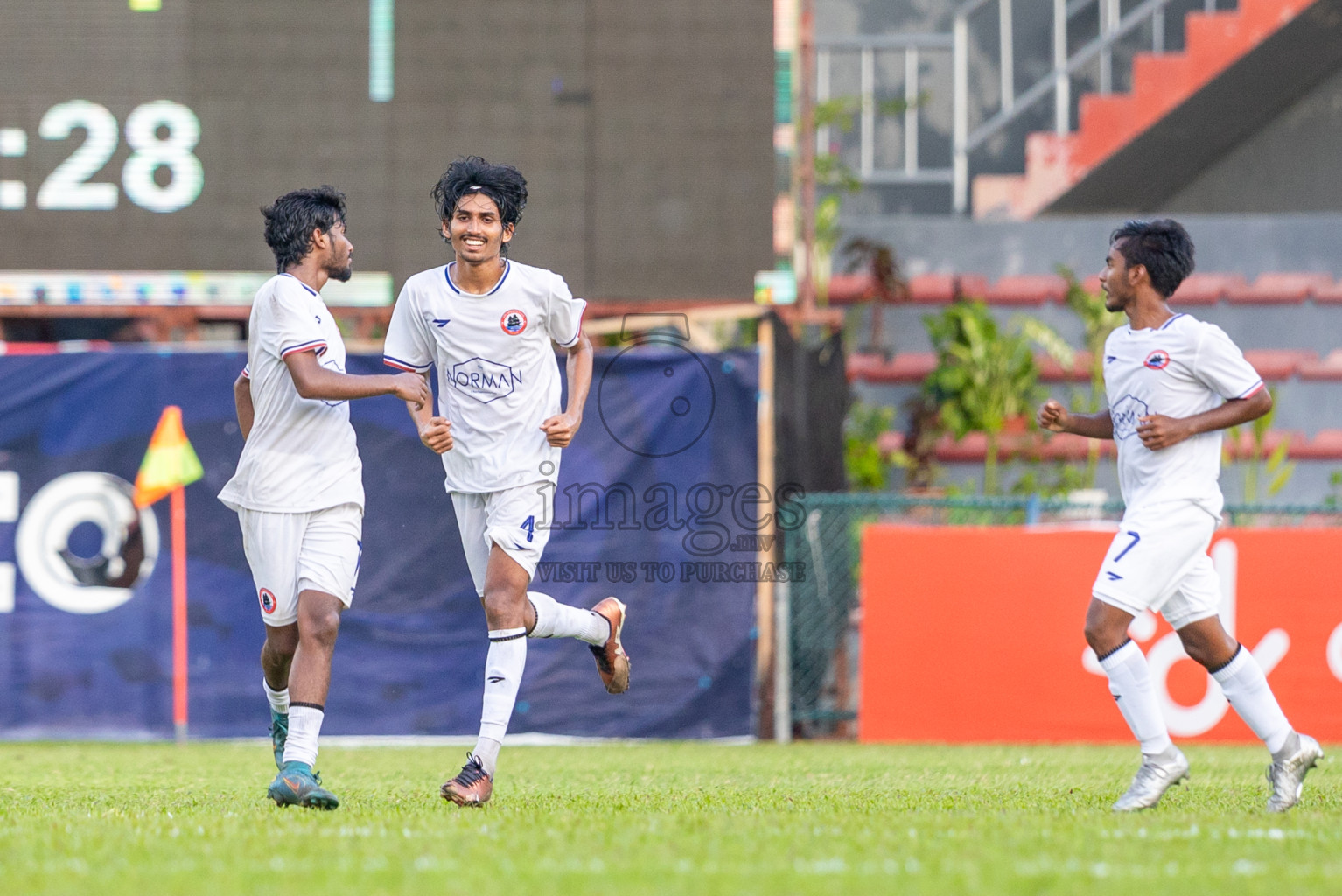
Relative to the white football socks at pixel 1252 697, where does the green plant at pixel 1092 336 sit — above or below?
above

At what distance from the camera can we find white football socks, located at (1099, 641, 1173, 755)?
17.7 ft

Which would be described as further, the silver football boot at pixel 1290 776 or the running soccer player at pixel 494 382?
the running soccer player at pixel 494 382

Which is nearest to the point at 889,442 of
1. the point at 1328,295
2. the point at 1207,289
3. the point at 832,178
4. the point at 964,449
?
the point at 964,449

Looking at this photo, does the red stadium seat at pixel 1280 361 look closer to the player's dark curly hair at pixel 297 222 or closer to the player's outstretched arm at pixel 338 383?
the player's dark curly hair at pixel 297 222

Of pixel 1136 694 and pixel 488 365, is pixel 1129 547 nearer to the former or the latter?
pixel 1136 694

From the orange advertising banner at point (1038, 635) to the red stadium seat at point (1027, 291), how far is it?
20.8 feet

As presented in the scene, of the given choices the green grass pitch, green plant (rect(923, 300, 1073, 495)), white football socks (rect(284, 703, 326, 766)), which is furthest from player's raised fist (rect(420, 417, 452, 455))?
green plant (rect(923, 300, 1073, 495))

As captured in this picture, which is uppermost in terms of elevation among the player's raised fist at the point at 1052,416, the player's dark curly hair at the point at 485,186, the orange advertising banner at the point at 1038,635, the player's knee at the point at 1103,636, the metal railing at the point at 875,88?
the metal railing at the point at 875,88

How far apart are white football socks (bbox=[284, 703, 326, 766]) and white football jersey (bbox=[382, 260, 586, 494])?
1.01m

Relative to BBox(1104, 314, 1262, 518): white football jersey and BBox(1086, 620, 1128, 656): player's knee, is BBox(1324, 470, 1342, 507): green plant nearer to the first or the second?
BBox(1104, 314, 1262, 518): white football jersey

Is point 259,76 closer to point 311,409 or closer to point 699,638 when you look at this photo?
point 699,638

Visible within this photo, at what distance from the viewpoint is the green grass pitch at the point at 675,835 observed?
3.73m

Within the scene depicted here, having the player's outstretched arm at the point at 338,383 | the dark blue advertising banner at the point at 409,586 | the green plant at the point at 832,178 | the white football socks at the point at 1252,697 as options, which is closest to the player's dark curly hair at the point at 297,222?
the player's outstretched arm at the point at 338,383

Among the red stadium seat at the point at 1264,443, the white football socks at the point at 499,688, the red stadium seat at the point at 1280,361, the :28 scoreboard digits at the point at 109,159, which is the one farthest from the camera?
the red stadium seat at the point at 1280,361
